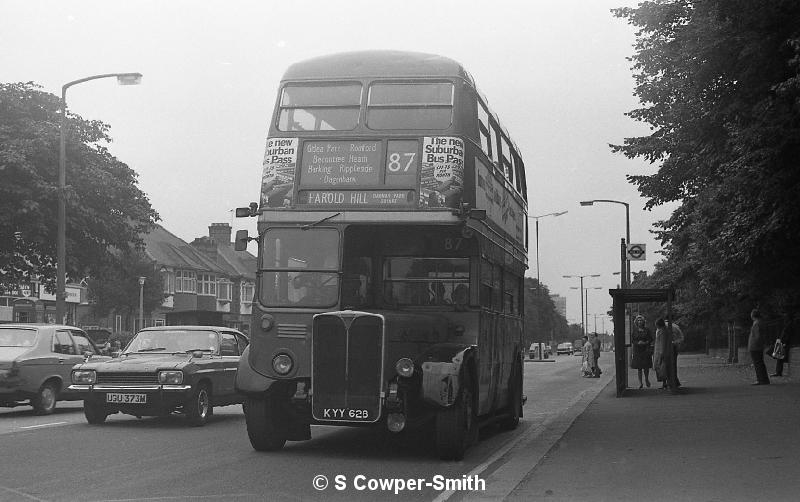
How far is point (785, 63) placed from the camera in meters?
16.4

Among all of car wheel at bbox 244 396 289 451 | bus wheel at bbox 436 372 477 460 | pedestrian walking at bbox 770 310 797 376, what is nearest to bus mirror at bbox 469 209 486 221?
bus wheel at bbox 436 372 477 460

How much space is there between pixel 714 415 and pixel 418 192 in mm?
7506

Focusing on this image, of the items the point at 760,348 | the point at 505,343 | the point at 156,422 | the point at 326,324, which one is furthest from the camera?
the point at 760,348

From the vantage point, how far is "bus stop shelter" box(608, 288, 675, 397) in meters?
23.5

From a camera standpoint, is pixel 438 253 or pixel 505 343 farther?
pixel 505 343

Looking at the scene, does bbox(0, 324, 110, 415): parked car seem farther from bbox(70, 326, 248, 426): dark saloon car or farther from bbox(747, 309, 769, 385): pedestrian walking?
bbox(747, 309, 769, 385): pedestrian walking

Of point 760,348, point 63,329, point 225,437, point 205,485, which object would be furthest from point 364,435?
point 760,348

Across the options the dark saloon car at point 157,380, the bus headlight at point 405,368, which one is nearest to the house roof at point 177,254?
the dark saloon car at point 157,380

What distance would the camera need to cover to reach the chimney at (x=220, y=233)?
337 ft

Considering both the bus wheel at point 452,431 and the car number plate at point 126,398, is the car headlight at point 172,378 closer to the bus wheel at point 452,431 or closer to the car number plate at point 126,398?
the car number plate at point 126,398

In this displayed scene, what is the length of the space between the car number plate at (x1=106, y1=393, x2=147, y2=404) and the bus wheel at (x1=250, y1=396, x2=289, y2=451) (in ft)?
12.2

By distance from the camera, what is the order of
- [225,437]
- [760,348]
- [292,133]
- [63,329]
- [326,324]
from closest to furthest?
1. [326,324]
2. [292,133]
3. [225,437]
4. [63,329]
5. [760,348]

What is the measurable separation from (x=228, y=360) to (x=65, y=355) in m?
4.04

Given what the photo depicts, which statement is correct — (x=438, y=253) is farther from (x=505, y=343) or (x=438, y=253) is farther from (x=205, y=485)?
(x=205, y=485)
